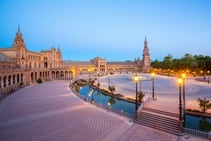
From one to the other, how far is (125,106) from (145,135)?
1452cm

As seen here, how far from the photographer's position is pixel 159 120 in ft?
55.2

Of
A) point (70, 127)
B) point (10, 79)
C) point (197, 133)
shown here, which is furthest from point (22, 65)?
point (197, 133)

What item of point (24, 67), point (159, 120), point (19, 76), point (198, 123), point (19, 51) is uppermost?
point (19, 51)

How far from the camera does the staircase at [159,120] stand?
610 inches

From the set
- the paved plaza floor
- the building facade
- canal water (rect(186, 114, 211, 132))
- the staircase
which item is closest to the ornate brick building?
the building facade

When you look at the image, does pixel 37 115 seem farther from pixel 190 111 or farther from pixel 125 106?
pixel 190 111

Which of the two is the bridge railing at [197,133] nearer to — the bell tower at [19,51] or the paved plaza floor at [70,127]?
the paved plaza floor at [70,127]

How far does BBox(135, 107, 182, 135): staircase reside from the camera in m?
15.5

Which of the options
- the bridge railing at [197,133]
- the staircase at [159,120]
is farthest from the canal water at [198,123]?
the bridge railing at [197,133]

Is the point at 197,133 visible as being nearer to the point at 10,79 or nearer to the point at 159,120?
the point at 159,120

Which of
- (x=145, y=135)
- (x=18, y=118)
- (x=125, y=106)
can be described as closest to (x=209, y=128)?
(x=145, y=135)

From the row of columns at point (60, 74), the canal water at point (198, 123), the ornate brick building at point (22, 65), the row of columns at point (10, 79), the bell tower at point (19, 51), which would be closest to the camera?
the canal water at point (198, 123)

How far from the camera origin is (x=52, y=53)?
86188 mm

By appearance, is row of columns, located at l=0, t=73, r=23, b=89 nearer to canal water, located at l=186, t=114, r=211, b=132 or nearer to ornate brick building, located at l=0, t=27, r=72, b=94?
ornate brick building, located at l=0, t=27, r=72, b=94
